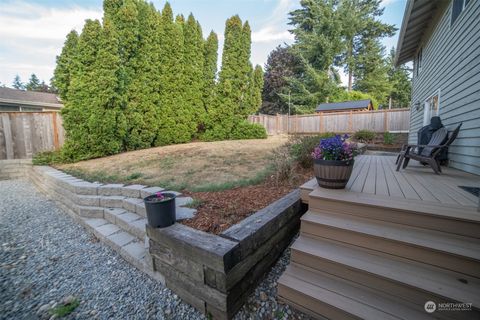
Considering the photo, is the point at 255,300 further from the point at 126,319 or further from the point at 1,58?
the point at 1,58

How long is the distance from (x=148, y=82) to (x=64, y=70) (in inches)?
97.1

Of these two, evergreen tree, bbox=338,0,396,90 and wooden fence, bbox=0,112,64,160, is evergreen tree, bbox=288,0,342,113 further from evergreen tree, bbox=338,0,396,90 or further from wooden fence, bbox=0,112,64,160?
wooden fence, bbox=0,112,64,160

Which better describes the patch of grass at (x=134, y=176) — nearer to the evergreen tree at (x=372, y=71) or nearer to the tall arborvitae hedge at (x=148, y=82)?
the tall arborvitae hedge at (x=148, y=82)

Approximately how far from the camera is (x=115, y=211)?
10.5 ft

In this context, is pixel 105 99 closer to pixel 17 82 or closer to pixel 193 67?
pixel 193 67

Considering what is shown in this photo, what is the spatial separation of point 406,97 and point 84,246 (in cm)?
3328

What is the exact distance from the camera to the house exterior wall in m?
3.15

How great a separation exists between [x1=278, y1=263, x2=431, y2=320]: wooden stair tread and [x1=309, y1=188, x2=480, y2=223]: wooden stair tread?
72 centimetres

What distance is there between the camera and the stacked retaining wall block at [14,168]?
6246 millimetres

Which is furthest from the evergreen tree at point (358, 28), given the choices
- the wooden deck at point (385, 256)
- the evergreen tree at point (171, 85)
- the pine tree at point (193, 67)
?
the wooden deck at point (385, 256)

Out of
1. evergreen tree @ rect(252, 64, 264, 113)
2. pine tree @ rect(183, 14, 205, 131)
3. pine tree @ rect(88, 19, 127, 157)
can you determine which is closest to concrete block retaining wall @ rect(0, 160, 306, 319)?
pine tree @ rect(88, 19, 127, 157)

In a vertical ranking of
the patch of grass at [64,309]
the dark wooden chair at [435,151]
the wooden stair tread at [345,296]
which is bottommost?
the patch of grass at [64,309]

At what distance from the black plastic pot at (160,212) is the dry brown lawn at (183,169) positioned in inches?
56.8

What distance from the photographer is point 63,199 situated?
13.6ft
